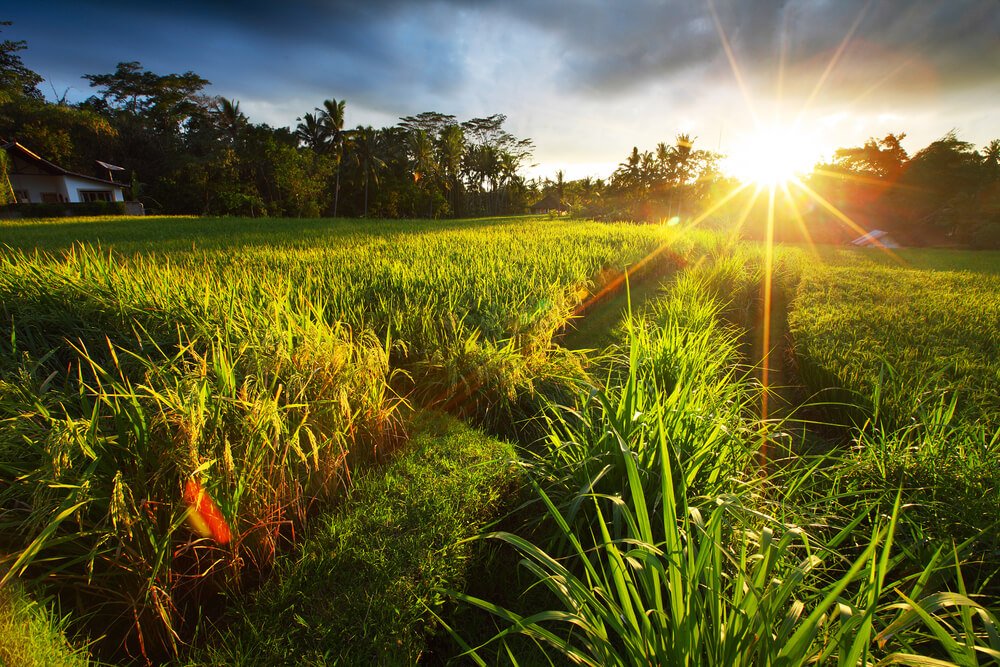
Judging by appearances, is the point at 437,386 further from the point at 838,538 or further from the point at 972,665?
the point at 972,665

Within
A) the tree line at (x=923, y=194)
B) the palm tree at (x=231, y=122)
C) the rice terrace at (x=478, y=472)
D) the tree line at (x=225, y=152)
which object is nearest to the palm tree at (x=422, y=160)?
the tree line at (x=225, y=152)

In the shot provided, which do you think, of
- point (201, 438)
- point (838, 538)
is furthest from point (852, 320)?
point (201, 438)

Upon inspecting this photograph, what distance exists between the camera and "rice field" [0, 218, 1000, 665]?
0.98 m

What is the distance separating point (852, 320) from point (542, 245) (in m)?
4.82

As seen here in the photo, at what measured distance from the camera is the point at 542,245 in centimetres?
772

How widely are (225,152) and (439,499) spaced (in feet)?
106

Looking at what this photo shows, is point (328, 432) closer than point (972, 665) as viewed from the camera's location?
No

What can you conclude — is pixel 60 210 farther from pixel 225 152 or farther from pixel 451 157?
pixel 451 157

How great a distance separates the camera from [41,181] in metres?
22.1

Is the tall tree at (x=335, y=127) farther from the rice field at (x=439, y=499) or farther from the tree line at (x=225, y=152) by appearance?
the rice field at (x=439, y=499)

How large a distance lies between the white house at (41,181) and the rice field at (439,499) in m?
28.3

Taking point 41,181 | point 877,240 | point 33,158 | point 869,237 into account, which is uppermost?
point 33,158

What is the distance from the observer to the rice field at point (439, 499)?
98 centimetres

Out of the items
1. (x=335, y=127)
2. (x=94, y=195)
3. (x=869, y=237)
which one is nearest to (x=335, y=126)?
(x=335, y=127)
